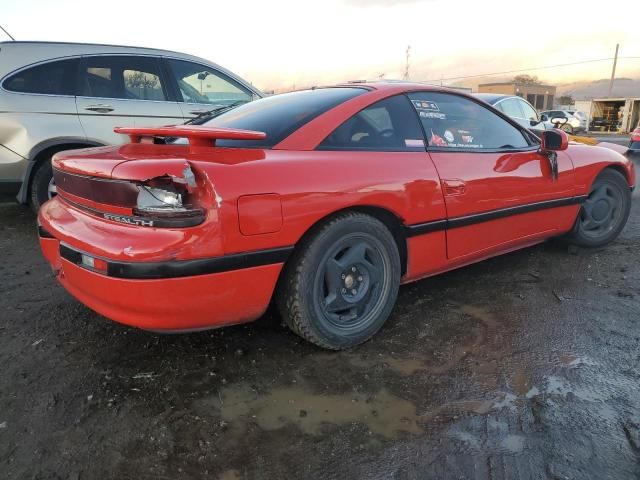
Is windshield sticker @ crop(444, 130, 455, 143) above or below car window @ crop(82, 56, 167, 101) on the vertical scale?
below

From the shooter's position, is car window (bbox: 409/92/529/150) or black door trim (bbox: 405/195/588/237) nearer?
black door trim (bbox: 405/195/588/237)

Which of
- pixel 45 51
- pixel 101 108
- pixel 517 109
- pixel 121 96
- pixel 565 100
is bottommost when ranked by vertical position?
pixel 565 100

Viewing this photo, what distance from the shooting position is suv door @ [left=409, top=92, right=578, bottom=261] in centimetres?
301

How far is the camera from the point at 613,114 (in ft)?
103

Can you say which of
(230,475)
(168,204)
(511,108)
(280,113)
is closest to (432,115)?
(280,113)

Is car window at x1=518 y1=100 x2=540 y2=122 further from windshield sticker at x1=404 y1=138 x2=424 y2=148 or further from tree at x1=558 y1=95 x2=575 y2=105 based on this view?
tree at x1=558 y1=95 x2=575 y2=105

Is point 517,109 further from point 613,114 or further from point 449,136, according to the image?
point 613,114

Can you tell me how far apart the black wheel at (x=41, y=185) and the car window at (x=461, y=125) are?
3.53 m

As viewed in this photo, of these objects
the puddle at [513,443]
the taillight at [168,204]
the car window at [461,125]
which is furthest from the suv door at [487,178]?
the taillight at [168,204]

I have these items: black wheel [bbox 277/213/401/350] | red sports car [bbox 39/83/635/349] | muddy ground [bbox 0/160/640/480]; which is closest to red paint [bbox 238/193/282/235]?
red sports car [bbox 39/83/635/349]

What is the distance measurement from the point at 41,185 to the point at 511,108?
6.53m

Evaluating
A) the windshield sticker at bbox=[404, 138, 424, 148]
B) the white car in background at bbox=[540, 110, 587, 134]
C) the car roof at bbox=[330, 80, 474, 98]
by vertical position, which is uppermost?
the car roof at bbox=[330, 80, 474, 98]

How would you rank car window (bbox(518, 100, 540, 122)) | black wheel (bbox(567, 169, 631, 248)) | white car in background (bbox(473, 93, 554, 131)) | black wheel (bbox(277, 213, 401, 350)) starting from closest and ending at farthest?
black wheel (bbox(277, 213, 401, 350)) → black wheel (bbox(567, 169, 631, 248)) → white car in background (bbox(473, 93, 554, 131)) → car window (bbox(518, 100, 540, 122))

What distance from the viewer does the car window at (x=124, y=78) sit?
4949mm
